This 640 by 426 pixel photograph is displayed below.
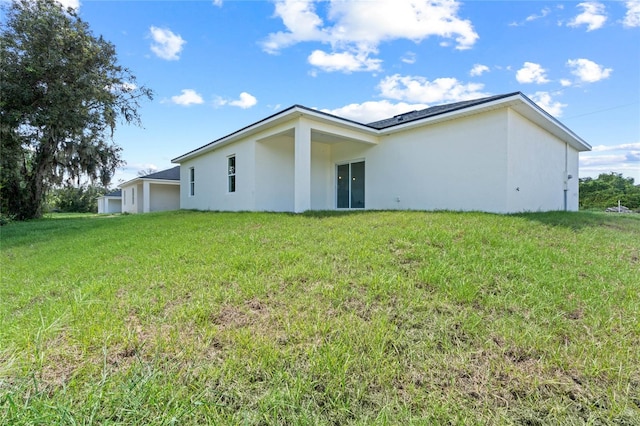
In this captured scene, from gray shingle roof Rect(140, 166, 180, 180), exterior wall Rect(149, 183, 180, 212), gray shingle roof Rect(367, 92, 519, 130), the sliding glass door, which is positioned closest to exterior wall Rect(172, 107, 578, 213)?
the sliding glass door

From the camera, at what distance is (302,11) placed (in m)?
8.32

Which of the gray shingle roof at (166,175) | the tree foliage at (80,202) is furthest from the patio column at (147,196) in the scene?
the tree foliage at (80,202)

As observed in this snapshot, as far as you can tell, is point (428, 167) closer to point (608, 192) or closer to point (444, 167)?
point (444, 167)

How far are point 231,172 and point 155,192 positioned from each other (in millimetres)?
12391

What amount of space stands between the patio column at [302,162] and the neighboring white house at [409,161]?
1.2 inches

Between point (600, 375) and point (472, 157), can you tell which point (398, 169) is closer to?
point (472, 157)

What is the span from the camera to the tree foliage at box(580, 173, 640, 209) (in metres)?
22.5

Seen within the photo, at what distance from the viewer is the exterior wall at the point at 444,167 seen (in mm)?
7887

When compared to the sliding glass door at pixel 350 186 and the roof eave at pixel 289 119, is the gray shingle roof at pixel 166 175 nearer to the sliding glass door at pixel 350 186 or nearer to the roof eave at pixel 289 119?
the roof eave at pixel 289 119

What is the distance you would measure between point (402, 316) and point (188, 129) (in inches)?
642

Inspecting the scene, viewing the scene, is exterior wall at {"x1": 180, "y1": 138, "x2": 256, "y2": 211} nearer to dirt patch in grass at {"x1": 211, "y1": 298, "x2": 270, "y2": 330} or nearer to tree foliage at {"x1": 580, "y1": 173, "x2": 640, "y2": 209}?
dirt patch in grass at {"x1": 211, "y1": 298, "x2": 270, "y2": 330}

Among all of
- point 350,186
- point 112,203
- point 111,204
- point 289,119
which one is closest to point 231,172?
point 289,119

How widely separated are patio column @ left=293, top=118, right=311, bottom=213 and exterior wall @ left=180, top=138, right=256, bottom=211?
2318 mm

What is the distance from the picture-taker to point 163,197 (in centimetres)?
2153
